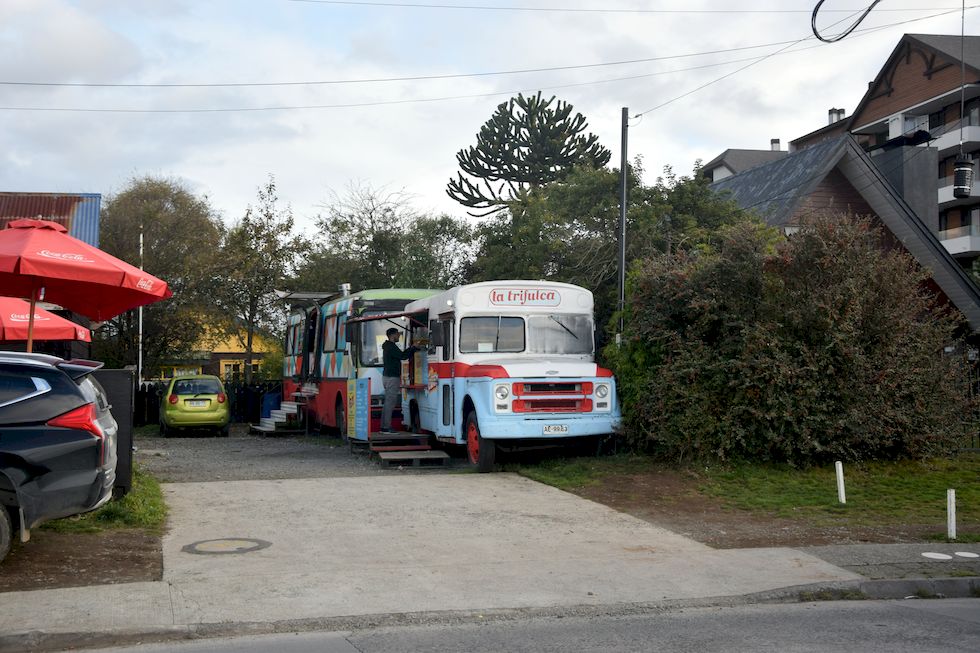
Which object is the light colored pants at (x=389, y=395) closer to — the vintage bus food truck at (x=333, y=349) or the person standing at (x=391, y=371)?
the person standing at (x=391, y=371)

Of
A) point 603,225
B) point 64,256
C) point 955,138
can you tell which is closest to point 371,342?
point 603,225

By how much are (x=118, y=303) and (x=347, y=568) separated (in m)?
5.67

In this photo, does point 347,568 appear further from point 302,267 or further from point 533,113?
point 533,113

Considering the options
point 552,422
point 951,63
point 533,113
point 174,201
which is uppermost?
point 951,63

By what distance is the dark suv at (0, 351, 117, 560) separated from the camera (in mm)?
7672

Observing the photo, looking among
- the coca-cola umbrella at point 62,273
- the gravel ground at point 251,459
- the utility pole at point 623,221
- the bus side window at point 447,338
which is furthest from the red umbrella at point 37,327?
the utility pole at point 623,221

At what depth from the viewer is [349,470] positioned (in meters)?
15.7

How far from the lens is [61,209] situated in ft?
80.0

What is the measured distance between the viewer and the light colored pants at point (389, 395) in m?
18.1

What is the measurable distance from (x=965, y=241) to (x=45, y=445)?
51518 mm

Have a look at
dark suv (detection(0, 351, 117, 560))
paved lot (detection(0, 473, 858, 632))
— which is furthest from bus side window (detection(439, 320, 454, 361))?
dark suv (detection(0, 351, 117, 560))

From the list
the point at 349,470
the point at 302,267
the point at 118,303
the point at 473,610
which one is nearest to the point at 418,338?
the point at 349,470

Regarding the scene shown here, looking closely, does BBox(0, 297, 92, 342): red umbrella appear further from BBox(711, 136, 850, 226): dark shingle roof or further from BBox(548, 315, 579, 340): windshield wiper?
BBox(711, 136, 850, 226): dark shingle roof

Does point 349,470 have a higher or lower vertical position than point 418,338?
lower
